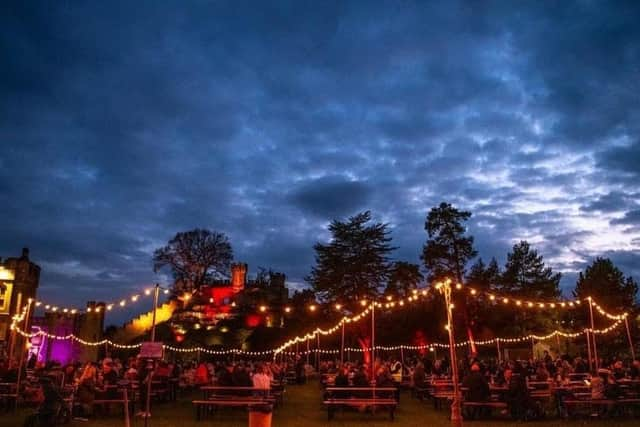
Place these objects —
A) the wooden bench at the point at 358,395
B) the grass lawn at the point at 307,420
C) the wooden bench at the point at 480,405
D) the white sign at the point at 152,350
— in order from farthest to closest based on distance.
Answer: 1. the wooden bench at the point at 358,395
2. the wooden bench at the point at 480,405
3. the grass lawn at the point at 307,420
4. the white sign at the point at 152,350

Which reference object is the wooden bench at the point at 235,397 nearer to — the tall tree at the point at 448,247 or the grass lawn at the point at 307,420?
the grass lawn at the point at 307,420

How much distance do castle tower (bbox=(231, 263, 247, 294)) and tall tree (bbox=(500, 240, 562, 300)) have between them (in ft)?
124

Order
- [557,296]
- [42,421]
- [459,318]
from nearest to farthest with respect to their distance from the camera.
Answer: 1. [42,421]
2. [459,318]
3. [557,296]

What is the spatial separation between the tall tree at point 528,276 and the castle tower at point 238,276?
124 feet

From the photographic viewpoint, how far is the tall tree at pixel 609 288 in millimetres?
38250

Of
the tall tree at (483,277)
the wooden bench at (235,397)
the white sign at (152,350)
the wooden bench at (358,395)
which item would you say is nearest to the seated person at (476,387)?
the wooden bench at (358,395)

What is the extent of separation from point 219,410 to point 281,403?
9.38 ft

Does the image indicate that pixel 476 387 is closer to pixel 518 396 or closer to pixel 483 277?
pixel 518 396

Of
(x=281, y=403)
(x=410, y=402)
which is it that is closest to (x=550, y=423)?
(x=410, y=402)

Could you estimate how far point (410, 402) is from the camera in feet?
59.5

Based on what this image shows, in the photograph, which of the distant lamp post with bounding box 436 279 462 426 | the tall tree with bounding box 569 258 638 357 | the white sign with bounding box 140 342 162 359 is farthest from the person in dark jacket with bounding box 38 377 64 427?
the tall tree with bounding box 569 258 638 357

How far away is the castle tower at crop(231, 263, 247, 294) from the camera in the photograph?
228ft

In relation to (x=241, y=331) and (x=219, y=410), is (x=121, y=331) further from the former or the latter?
(x=219, y=410)

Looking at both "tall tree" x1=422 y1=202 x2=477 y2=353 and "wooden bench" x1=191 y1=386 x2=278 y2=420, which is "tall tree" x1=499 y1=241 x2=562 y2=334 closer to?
"tall tree" x1=422 y1=202 x2=477 y2=353
